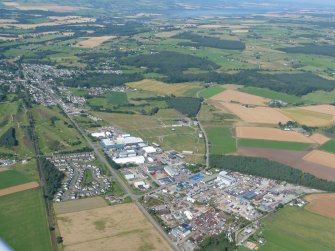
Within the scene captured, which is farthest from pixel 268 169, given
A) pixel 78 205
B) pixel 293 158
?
pixel 78 205

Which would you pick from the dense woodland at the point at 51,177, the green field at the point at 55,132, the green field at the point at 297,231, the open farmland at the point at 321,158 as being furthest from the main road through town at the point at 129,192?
the open farmland at the point at 321,158

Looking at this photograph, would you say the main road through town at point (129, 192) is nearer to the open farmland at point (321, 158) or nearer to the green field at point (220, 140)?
the green field at point (220, 140)

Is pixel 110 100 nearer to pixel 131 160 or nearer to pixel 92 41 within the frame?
pixel 131 160

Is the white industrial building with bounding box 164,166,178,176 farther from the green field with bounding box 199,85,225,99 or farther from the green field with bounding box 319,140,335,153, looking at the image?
the green field with bounding box 199,85,225,99

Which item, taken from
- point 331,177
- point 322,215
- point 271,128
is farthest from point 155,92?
point 322,215

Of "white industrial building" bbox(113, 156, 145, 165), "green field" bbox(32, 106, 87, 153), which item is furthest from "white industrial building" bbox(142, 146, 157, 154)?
"green field" bbox(32, 106, 87, 153)

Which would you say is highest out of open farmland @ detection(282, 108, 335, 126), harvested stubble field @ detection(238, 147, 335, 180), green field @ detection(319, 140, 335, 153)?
harvested stubble field @ detection(238, 147, 335, 180)
